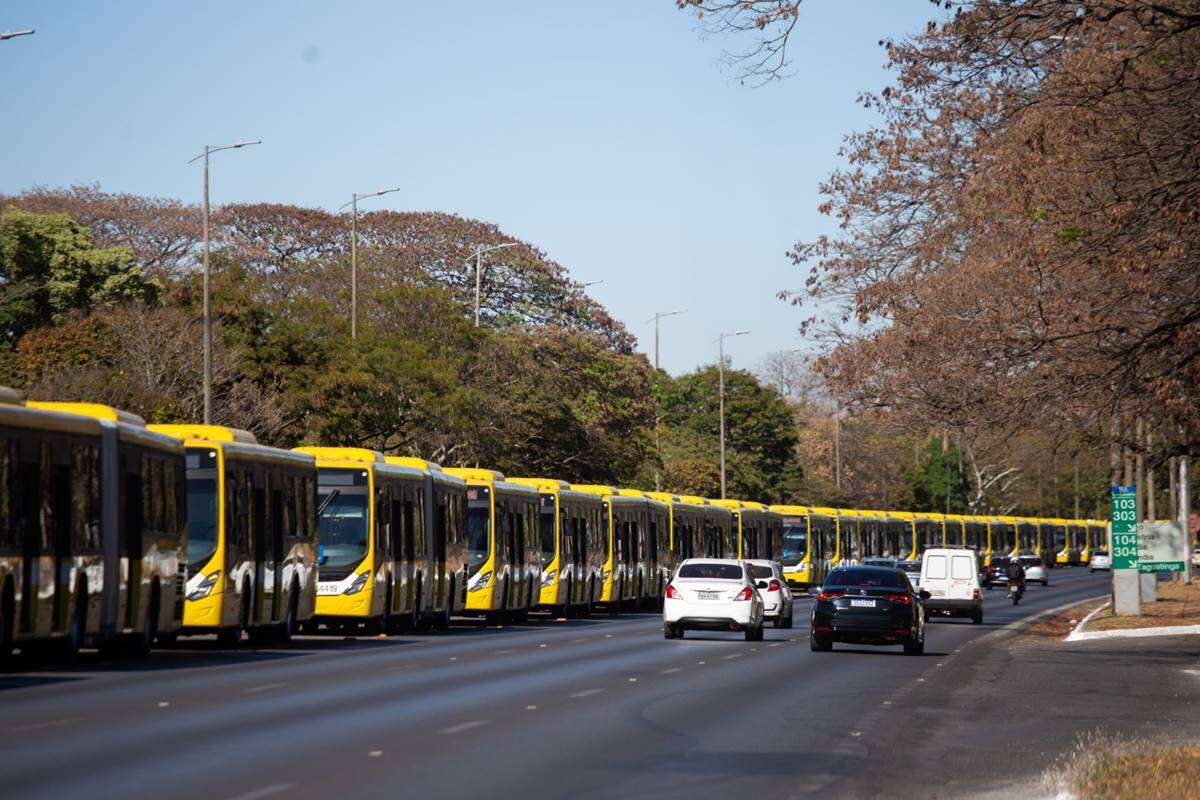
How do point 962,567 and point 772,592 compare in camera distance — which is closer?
point 772,592

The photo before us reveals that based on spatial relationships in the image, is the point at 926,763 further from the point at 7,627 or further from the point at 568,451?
the point at 568,451

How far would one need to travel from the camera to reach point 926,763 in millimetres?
15797

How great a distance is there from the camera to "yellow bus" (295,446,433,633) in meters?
36.0

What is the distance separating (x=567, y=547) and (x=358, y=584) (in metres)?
16.3

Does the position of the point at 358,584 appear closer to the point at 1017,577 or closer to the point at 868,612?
the point at 868,612

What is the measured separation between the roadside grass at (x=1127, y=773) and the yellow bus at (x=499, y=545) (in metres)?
28.8

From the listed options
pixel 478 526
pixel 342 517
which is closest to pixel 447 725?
pixel 342 517

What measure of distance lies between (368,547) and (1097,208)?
614 inches

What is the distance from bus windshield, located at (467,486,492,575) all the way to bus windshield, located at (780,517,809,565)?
3733cm

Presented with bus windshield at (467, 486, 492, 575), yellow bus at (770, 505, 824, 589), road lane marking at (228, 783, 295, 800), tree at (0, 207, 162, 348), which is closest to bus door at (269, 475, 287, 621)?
bus windshield at (467, 486, 492, 575)

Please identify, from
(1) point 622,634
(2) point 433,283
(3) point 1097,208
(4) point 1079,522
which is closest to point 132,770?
(3) point 1097,208

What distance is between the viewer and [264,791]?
1223 cm

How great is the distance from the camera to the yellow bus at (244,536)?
1141 inches

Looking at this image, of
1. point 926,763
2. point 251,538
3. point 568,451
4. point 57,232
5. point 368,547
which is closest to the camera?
point 926,763
